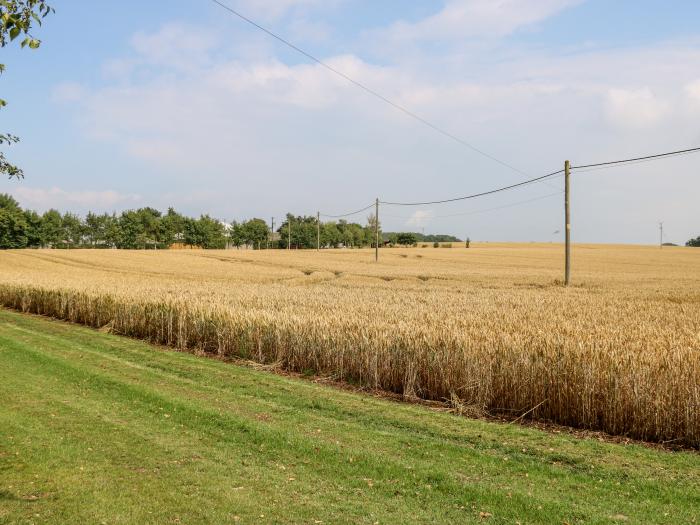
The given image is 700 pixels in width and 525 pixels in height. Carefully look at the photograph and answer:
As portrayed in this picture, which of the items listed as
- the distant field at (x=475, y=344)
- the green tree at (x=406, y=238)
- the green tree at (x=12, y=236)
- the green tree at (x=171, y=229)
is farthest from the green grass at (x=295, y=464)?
the green tree at (x=406, y=238)

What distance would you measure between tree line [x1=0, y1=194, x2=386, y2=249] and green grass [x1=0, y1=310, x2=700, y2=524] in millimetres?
103366

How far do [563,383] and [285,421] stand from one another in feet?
15.6

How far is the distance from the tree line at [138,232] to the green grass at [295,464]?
339ft

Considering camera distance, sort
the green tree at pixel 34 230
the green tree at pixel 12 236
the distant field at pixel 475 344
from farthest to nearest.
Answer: the green tree at pixel 34 230 → the green tree at pixel 12 236 → the distant field at pixel 475 344

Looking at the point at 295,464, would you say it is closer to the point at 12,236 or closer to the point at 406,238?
the point at 12,236

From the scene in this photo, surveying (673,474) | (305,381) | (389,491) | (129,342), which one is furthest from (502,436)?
(129,342)

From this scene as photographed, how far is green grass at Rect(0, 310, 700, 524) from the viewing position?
20.3 feet

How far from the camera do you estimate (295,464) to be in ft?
25.2

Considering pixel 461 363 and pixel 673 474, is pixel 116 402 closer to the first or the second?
pixel 461 363

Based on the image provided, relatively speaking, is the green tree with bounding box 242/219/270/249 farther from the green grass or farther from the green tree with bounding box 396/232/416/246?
the green grass

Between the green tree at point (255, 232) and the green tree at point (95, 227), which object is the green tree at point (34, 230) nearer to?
the green tree at point (95, 227)

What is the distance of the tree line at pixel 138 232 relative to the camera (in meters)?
107

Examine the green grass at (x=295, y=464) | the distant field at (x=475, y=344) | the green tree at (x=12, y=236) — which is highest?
the green tree at (x=12, y=236)

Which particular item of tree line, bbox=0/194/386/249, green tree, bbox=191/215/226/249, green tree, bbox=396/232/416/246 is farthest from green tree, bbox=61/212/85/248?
green tree, bbox=396/232/416/246
